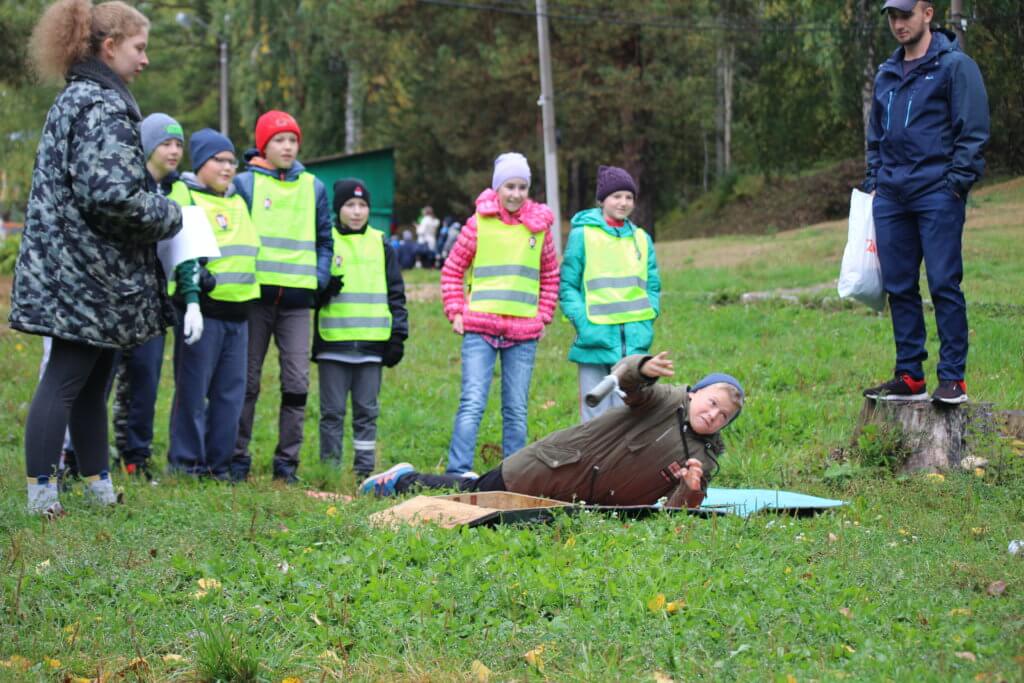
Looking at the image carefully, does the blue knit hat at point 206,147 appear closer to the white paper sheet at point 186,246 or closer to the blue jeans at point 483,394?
the white paper sheet at point 186,246

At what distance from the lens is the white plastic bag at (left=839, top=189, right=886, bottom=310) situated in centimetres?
654

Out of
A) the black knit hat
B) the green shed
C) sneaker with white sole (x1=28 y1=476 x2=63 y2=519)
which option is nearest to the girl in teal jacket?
the black knit hat

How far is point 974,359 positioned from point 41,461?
6227mm

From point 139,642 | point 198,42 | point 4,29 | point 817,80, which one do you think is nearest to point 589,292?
point 139,642

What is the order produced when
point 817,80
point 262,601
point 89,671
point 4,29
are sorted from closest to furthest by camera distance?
point 89,671, point 262,601, point 4,29, point 817,80

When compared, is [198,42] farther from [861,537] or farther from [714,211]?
[861,537]

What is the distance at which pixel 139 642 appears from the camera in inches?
152

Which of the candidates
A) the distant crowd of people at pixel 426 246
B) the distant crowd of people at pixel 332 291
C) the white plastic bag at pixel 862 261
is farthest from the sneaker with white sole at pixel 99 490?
the distant crowd of people at pixel 426 246

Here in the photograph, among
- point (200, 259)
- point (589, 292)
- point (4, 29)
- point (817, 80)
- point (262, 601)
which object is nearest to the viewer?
point (262, 601)

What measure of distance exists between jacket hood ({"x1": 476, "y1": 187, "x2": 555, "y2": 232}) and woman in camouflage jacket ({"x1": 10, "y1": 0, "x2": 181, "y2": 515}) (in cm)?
218

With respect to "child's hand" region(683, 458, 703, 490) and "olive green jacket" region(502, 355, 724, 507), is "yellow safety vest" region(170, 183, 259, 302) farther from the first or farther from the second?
"child's hand" region(683, 458, 703, 490)

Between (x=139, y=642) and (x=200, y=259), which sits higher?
A: (x=200, y=259)

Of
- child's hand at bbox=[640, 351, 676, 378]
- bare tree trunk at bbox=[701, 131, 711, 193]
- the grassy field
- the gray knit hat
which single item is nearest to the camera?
the grassy field

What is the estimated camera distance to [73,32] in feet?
17.5
